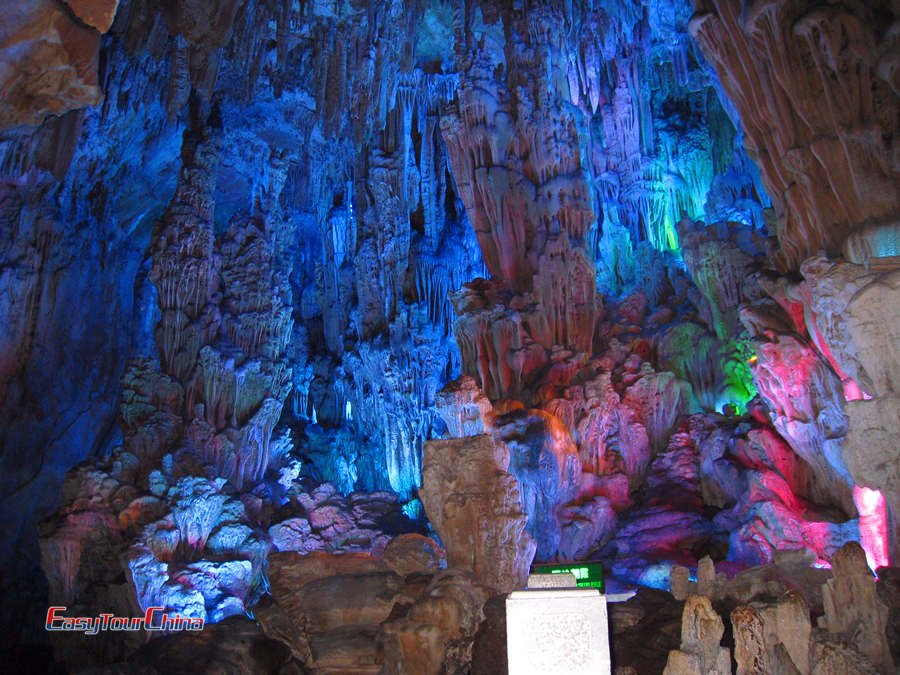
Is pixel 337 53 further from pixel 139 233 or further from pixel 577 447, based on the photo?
pixel 577 447

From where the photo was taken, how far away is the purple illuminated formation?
683 cm

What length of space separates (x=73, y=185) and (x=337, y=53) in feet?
20.1

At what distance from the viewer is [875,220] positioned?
26.9 ft

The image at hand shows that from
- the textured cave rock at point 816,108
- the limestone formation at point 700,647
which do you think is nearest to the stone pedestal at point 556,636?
the limestone formation at point 700,647

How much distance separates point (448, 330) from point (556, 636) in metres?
12.7

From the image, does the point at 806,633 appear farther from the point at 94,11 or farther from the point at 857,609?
the point at 94,11

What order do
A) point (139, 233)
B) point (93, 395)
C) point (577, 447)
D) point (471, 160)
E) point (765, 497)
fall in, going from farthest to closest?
point (139, 233) → point (93, 395) → point (471, 160) → point (577, 447) → point (765, 497)

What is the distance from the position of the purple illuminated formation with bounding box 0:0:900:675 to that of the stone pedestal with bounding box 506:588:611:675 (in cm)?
96

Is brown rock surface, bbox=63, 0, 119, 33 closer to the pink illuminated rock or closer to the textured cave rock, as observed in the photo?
the textured cave rock

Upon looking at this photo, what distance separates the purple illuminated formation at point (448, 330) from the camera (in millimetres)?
6832

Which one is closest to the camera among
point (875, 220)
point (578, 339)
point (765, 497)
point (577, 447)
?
point (875, 220)

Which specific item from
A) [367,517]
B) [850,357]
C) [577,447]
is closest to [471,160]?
[577,447]

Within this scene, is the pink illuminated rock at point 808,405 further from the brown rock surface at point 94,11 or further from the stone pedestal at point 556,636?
the brown rock surface at point 94,11

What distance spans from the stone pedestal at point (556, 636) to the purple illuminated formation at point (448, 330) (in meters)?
0.96
